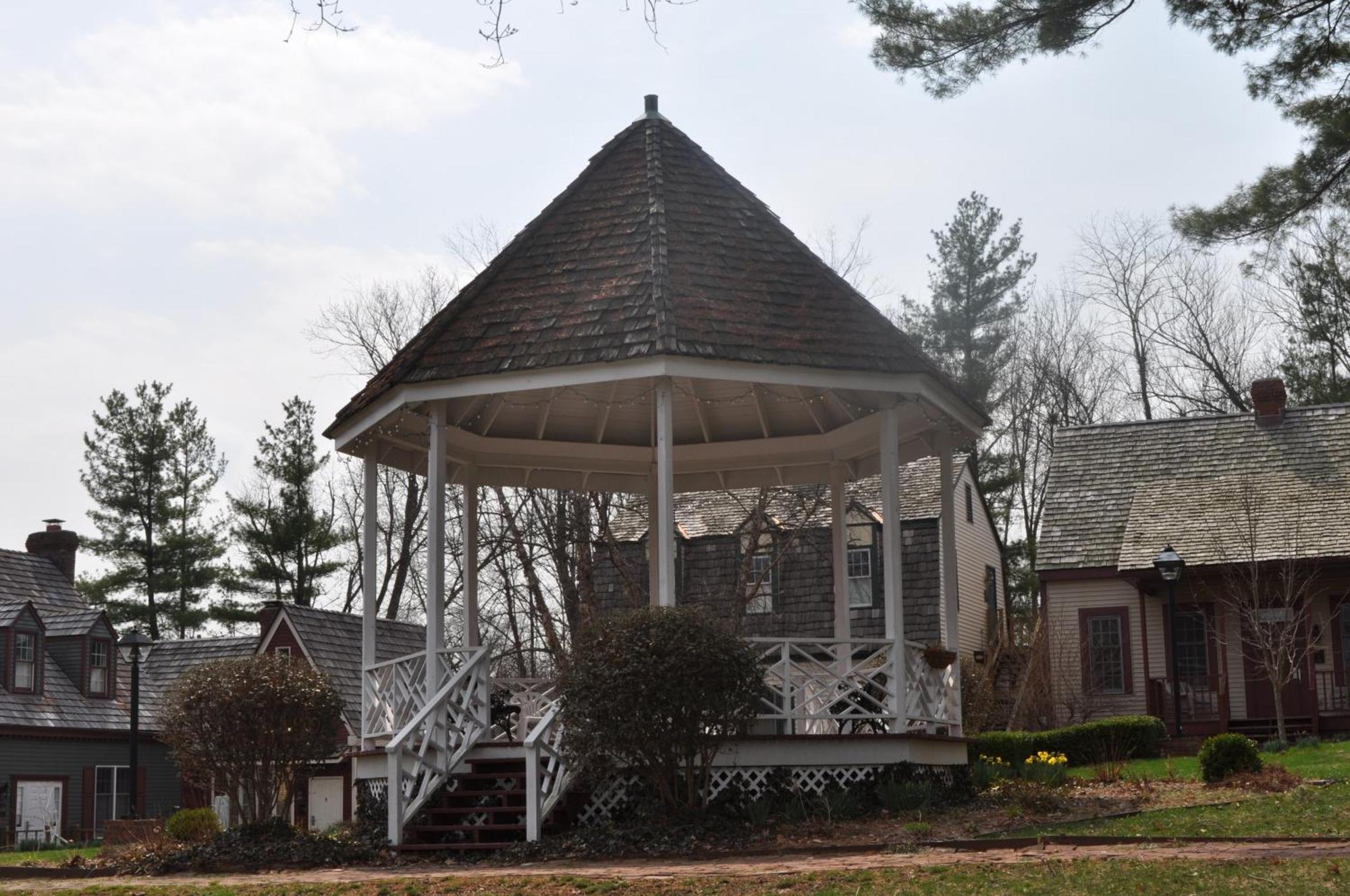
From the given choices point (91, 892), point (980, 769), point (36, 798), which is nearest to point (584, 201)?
point (980, 769)

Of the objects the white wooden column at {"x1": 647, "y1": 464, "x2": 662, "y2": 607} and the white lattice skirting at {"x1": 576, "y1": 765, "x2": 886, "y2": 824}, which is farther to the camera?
the white wooden column at {"x1": 647, "y1": 464, "x2": 662, "y2": 607}

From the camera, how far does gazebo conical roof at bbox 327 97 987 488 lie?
14320mm

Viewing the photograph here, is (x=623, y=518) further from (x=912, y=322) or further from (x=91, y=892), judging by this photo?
(x=91, y=892)

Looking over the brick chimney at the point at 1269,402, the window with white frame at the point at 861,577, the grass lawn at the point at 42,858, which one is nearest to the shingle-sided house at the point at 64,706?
the grass lawn at the point at 42,858

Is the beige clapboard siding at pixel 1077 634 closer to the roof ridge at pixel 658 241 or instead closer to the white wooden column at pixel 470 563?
the white wooden column at pixel 470 563

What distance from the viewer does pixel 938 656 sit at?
15281mm

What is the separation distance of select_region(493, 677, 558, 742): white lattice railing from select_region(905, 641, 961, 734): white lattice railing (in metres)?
3.67

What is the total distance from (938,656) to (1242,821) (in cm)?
376

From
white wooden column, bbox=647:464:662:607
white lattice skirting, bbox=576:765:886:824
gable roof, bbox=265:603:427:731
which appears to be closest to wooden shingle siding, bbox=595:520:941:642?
gable roof, bbox=265:603:427:731

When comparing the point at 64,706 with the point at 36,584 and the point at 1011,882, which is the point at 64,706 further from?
the point at 1011,882

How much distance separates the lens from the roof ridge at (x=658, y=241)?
46.0 ft

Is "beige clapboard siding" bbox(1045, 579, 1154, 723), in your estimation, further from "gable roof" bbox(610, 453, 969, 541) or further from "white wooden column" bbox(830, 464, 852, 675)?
"white wooden column" bbox(830, 464, 852, 675)

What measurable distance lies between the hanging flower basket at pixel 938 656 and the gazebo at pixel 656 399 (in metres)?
0.09

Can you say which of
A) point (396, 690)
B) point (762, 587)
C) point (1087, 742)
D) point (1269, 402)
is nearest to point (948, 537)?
point (396, 690)
